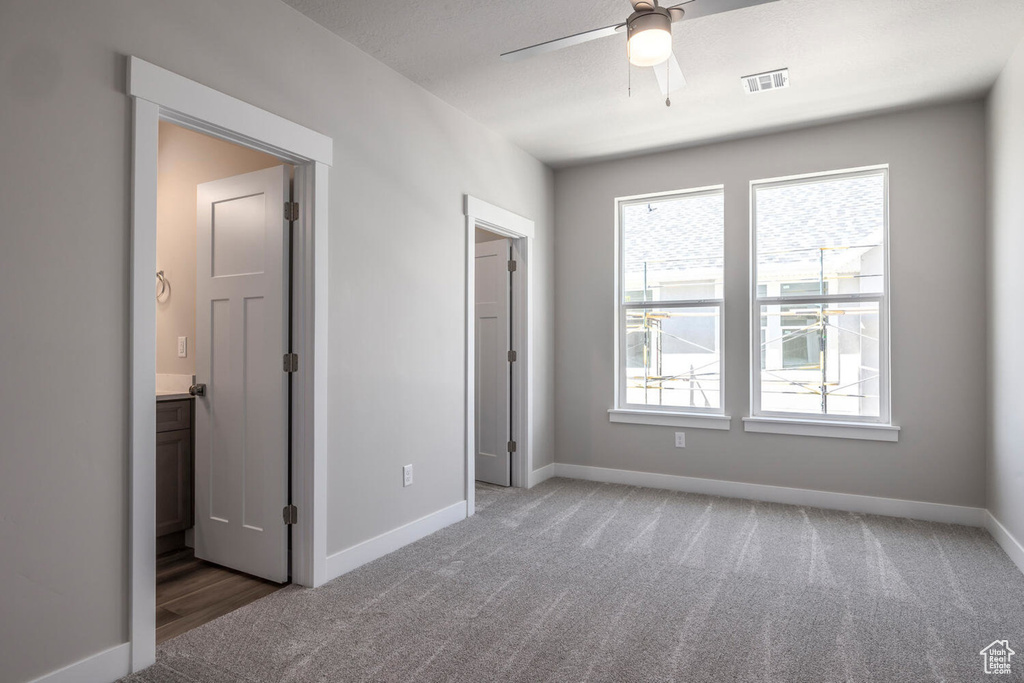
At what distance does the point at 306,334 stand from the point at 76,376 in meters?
0.98

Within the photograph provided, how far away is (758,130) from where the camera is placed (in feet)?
13.8

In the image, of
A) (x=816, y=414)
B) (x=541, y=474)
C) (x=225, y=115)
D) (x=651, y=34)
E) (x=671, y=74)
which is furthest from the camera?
(x=541, y=474)

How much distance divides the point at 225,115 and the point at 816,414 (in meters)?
4.05

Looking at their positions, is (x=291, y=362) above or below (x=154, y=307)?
below

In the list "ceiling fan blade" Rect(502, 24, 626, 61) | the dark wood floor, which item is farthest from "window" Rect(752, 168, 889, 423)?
the dark wood floor

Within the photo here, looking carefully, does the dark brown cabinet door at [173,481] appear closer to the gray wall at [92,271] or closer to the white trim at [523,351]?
the gray wall at [92,271]

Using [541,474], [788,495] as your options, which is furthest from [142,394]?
[788,495]

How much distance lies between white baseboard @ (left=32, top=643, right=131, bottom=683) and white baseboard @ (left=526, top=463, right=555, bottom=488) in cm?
303

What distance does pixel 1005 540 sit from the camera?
127 inches

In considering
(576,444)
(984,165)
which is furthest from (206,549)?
(984,165)

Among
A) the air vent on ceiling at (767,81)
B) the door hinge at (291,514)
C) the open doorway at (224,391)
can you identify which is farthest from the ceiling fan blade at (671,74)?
the door hinge at (291,514)

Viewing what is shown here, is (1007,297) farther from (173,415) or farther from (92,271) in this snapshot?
(173,415)

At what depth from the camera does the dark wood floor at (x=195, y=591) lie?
8.09ft

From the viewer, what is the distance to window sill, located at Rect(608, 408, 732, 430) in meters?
4.45
